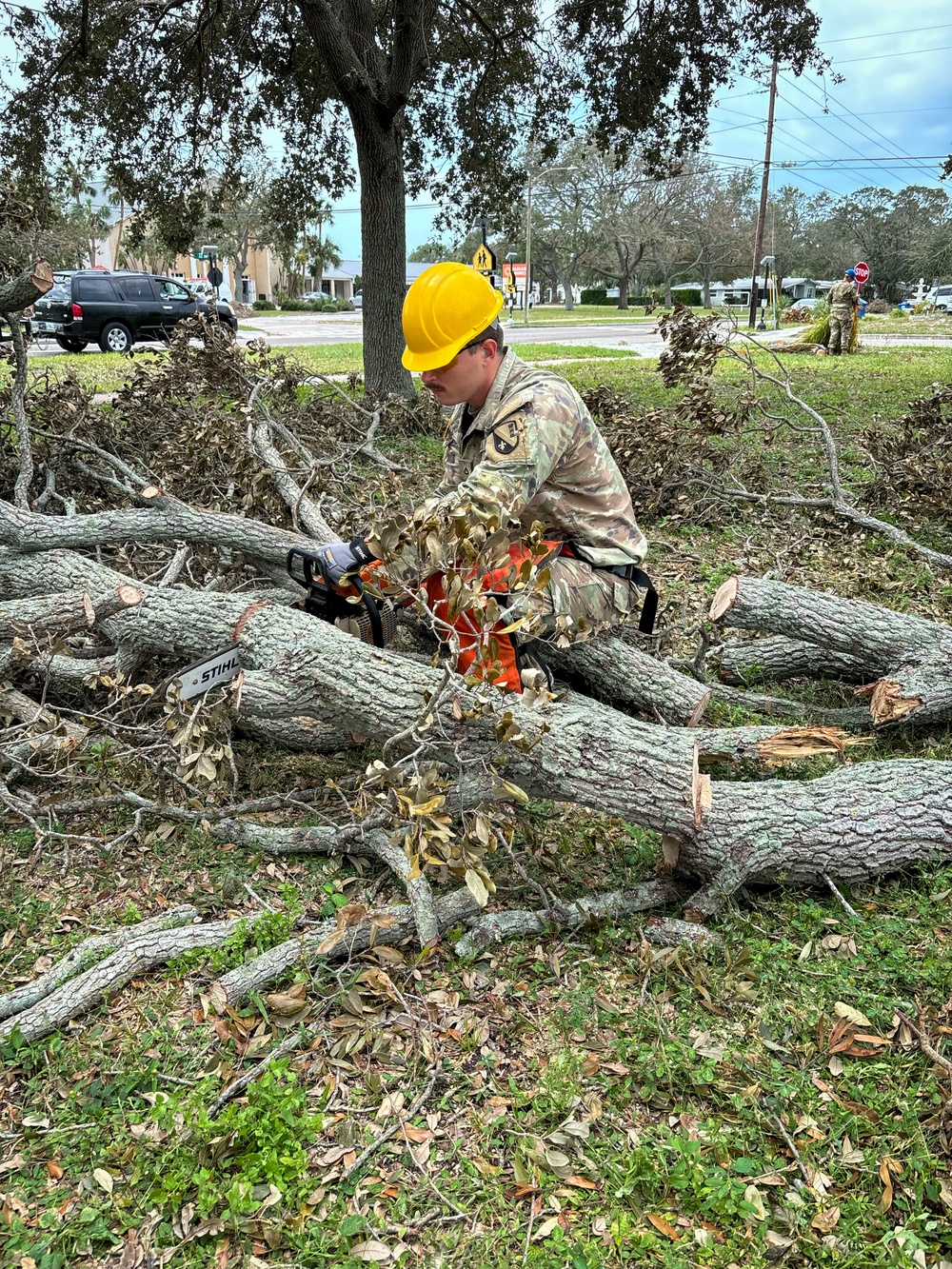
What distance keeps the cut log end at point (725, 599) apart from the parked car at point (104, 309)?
48.2ft

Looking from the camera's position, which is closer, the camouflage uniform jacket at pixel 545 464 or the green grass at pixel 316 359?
the camouflage uniform jacket at pixel 545 464

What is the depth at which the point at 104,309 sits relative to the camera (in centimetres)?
1639

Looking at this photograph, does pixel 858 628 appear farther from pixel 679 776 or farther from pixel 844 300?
pixel 844 300

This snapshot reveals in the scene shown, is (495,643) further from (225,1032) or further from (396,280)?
(396,280)

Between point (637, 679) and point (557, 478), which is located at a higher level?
point (557, 478)

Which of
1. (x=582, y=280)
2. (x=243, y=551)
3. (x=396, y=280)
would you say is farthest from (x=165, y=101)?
(x=582, y=280)

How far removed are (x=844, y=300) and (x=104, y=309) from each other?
1314 cm

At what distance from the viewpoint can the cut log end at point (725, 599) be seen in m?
3.10

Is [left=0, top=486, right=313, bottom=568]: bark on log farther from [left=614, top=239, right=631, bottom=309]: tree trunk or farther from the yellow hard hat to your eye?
[left=614, top=239, right=631, bottom=309]: tree trunk

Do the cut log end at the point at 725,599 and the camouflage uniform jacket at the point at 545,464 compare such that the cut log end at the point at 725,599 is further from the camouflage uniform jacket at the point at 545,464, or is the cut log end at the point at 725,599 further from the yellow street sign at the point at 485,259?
the yellow street sign at the point at 485,259

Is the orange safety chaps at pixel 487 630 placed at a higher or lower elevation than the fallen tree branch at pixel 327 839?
higher

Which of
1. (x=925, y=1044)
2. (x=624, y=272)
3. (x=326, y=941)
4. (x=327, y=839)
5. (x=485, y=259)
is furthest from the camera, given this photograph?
(x=624, y=272)

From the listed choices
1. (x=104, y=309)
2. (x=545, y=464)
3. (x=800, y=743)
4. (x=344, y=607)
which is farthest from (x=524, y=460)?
(x=104, y=309)

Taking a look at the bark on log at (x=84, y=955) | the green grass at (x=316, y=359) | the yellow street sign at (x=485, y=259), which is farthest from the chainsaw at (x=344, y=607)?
the yellow street sign at (x=485, y=259)
